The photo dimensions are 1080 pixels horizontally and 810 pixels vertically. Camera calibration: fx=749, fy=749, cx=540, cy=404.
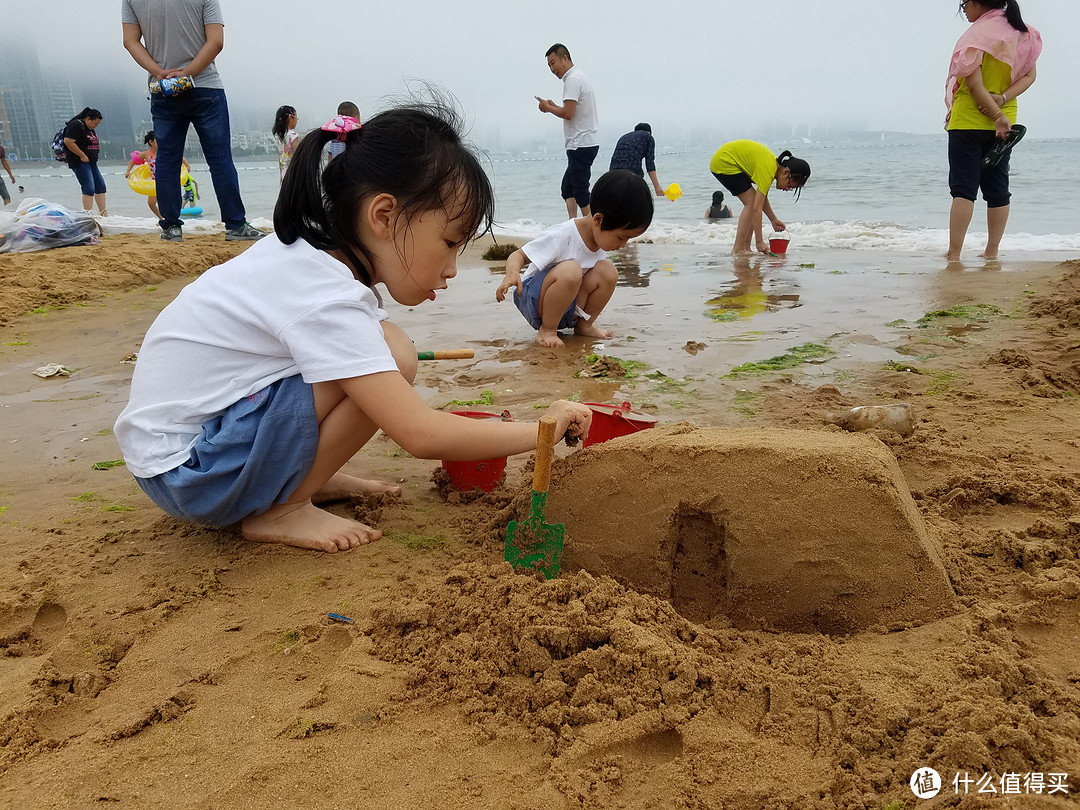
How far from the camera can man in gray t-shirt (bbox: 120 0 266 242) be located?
582 centimetres

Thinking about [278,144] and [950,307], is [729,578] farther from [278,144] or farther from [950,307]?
[278,144]

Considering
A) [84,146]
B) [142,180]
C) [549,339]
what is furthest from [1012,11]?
[84,146]

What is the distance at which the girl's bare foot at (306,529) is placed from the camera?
6.57ft

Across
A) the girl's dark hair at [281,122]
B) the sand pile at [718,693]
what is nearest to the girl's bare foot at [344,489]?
the sand pile at [718,693]

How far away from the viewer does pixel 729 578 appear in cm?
173

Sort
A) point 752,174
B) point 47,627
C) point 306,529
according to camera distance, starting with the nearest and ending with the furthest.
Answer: point 47,627, point 306,529, point 752,174

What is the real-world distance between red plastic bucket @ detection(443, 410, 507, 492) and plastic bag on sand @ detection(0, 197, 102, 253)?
5.69 metres

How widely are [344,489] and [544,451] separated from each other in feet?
2.71

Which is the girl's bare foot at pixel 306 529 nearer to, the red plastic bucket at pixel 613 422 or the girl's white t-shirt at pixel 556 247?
the red plastic bucket at pixel 613 422

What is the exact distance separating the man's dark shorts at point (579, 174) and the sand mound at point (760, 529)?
22.1ft

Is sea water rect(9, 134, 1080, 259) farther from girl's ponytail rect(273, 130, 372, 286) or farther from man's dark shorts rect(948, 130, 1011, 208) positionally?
man's dark shorts rect(948, 130, 1011, 208)

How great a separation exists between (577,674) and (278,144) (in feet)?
31.4

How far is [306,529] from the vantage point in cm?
203

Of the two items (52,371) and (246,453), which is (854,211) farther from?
(246,453)
